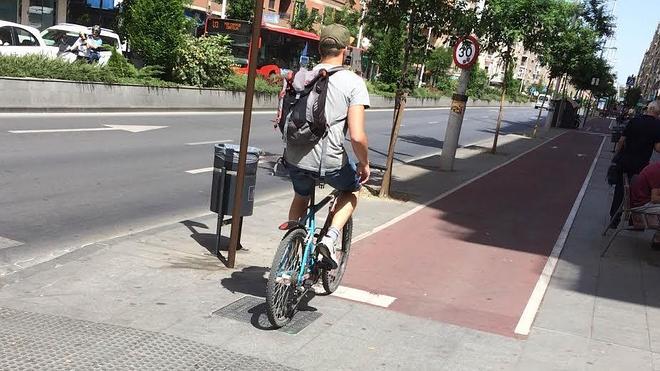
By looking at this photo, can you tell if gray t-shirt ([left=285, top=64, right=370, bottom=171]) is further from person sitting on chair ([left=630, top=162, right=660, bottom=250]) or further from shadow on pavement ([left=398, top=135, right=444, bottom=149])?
shadow on pavement ([left=398, top=135, right=444, bottom=149])

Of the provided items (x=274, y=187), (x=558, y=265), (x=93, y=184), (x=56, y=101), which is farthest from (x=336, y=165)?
(x=56, y=101)

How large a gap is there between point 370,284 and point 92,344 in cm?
252

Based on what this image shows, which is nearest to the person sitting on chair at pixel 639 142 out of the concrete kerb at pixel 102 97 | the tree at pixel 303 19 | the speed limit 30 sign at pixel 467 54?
the speed limit 30 sign at pixel 467 54

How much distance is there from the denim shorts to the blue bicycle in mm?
96

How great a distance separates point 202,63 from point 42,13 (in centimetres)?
1633

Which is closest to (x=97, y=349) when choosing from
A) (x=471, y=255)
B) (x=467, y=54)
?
(x=471, y=255)

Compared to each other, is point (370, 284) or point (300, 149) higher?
point (300, 149)

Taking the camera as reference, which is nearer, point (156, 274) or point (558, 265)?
point (156, 274)

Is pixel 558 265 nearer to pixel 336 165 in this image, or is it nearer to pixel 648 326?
pixel 648 326

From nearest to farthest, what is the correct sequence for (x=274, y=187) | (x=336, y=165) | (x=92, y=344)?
(x=92, y=344) < (x=336, y=165) < (x=274, y=187)

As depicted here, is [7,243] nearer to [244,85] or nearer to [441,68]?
[244,85]

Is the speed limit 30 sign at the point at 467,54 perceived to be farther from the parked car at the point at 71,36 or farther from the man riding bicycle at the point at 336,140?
the parked car at the point at 71,36

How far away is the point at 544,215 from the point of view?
32.9 feet

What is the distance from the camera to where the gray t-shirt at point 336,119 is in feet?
14.1
